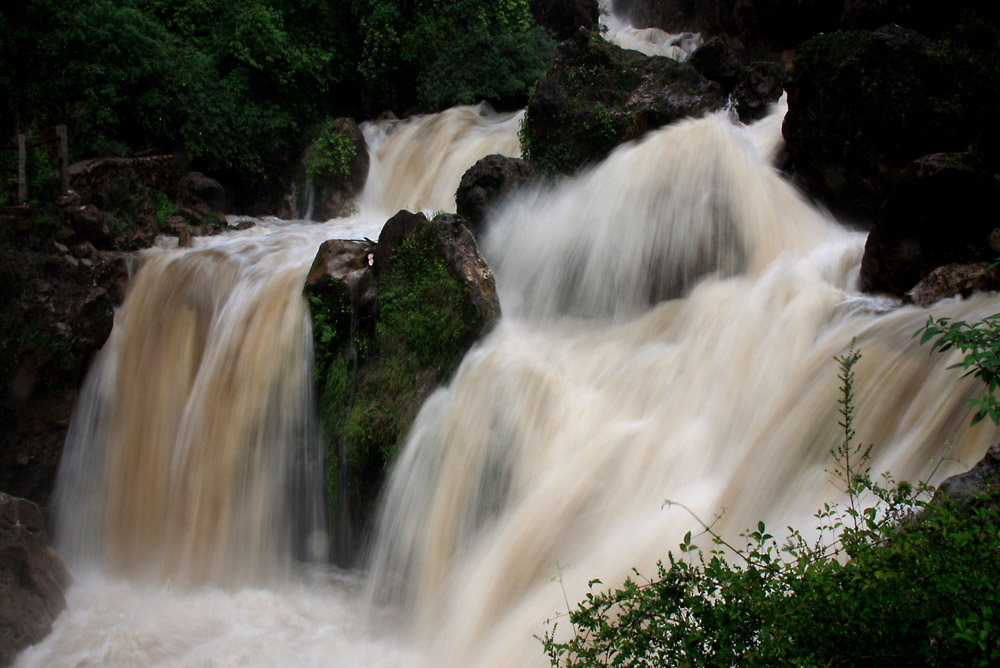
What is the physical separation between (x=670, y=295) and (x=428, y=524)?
3.31m

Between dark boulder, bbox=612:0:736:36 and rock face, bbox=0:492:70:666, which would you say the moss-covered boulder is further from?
rock face, bbox=0:492:70:666

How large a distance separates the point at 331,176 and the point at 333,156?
0.33 metres

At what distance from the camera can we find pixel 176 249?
915cm

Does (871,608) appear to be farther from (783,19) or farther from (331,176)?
(783,19)

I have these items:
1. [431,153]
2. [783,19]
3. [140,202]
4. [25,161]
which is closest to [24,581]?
[25,161]

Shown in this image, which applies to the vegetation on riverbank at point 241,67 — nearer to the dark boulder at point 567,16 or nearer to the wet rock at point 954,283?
the dark boulder at point 567,16

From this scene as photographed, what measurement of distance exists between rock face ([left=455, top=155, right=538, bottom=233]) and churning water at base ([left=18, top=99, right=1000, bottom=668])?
27cm

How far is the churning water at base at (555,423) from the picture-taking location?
4.83m

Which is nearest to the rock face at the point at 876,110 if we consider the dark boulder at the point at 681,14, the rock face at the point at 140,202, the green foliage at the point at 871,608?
the green foliage at the point at 871,608

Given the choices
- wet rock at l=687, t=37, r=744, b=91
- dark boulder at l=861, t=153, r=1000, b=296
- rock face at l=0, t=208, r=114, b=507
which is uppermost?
wet rock at l=687, t=37, r=744, b=91

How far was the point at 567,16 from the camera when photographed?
53.4 feet

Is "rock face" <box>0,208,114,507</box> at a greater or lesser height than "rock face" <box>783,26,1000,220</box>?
greater

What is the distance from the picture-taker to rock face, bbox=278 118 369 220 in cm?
1209

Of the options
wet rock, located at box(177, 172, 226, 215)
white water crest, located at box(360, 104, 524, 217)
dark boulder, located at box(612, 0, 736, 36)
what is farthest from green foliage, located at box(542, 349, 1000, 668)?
dark boulder, located at box(612, 0, 736, 36)
